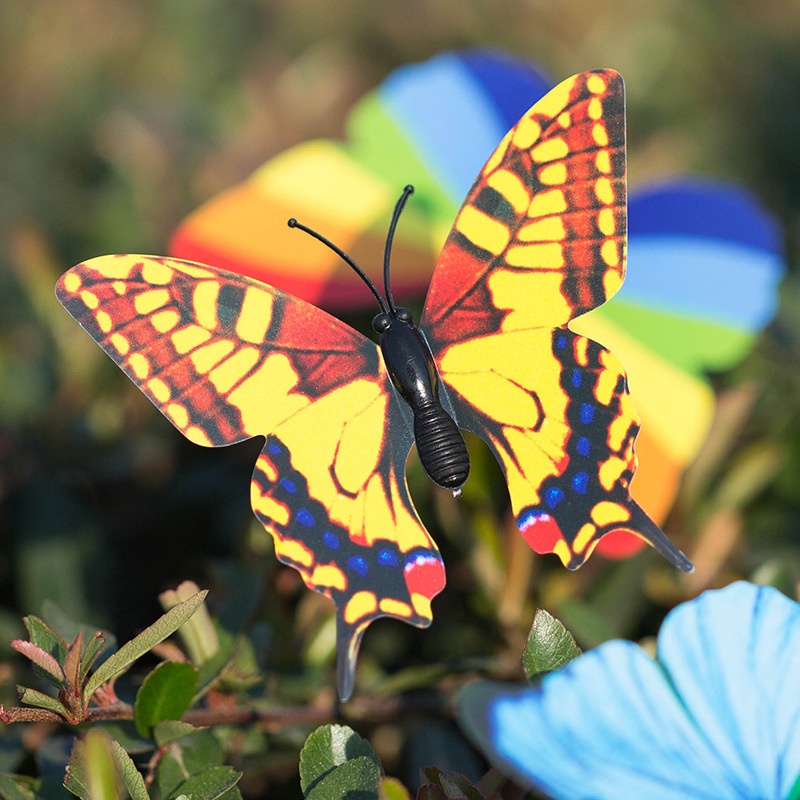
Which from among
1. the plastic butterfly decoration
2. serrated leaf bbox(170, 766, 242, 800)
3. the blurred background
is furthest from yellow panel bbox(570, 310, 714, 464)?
serrated leaf bbox(170, 766, 242, 800)

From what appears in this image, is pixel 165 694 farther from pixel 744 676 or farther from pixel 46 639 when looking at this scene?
pixel 744 676

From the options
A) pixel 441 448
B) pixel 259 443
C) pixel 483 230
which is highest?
pixel 483 230

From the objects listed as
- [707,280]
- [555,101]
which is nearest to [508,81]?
[707,280]

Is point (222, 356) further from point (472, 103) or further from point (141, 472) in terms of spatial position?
point (472, 103)

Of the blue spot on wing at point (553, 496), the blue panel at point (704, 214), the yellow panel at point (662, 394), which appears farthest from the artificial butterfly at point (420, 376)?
the blue panel at point (704, 214)

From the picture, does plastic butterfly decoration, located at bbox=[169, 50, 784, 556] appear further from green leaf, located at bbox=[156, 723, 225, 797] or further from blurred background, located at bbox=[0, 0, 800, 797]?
green leaf, located at bbox=[156, 723, 225, 797]

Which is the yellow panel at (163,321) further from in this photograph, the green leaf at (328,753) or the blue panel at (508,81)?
the blue panel at (508,81)
